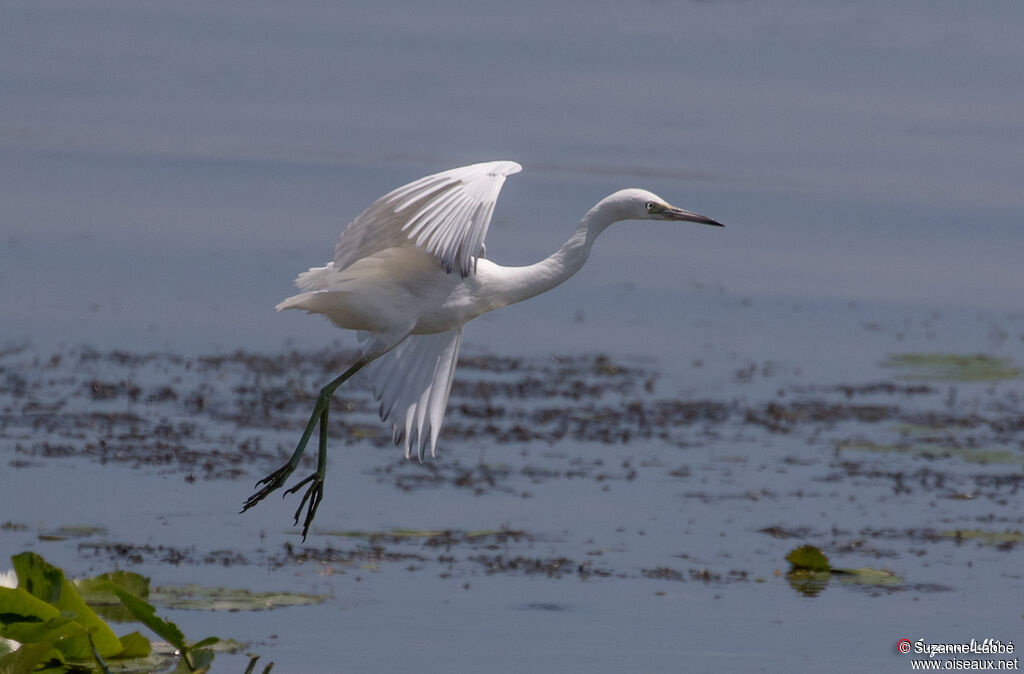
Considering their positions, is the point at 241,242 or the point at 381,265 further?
the point at 241,242

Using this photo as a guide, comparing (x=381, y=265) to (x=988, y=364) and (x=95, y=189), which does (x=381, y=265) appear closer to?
(x=988, y=364)

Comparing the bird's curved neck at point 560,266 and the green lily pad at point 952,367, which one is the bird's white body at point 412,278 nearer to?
the bird's curved neck at point 560,266

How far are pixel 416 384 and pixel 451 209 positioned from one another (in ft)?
6.01

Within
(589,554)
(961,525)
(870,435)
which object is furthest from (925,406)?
(589,554)

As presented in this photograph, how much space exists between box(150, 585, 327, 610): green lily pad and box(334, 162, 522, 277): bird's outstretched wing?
5.52ft

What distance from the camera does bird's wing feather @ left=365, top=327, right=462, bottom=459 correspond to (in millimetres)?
8508

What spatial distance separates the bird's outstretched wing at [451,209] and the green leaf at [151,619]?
161cm

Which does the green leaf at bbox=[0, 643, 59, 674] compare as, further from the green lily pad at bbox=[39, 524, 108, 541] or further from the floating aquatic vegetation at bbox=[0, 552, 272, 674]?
the green lily pad at bbox=[39, 524, 108, 541]

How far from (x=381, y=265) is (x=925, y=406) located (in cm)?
599

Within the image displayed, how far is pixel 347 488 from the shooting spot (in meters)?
9.92

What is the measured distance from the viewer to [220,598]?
7.76m

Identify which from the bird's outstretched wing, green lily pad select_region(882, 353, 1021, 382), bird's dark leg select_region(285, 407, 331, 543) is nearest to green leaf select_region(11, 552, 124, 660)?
bird's dark leg select_region(285, 407, 331, 543)

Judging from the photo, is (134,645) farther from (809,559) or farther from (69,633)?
(809,559)

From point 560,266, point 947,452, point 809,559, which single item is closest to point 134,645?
point 560,266
